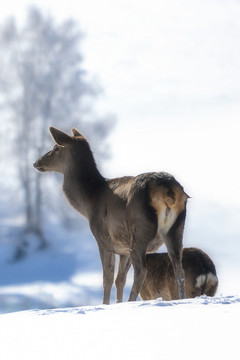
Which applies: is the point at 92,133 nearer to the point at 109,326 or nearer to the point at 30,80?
the point at 30,80

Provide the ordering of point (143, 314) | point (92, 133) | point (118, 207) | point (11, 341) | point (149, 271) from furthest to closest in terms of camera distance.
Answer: point (92, 133), point (149, 271), point (118, 207), point (143, 314), point (11, 341)

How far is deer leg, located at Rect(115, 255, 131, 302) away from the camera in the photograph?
7.62 meters

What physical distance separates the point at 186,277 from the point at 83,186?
154cm

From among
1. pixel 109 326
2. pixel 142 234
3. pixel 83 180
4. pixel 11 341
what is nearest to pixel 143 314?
pixel 109 326

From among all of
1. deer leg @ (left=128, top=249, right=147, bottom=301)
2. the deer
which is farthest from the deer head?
deer leg @ (left=128, top=249, right=147, bottom=301)

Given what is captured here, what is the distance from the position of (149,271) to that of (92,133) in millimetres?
12969

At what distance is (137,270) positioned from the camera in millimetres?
6852

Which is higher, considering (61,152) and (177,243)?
(61,152)

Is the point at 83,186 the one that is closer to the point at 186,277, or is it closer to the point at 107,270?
the point at 107,270

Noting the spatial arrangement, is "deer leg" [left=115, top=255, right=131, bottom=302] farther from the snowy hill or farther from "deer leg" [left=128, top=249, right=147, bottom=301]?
the snowy hill

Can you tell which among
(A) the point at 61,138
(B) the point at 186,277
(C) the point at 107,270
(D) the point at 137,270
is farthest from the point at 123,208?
(A) the point at 61,138

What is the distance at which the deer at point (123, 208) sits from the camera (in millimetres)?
6656

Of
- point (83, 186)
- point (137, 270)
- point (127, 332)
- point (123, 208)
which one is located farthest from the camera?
point (83, 186)

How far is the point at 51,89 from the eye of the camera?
2145 centimetres
